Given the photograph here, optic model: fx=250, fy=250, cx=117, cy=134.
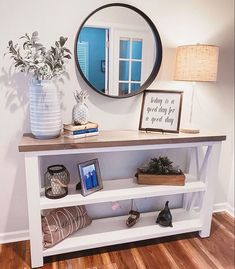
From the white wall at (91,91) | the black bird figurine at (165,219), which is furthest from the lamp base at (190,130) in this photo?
the black bird figurine at (165,219)

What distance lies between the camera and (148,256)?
5.55ft

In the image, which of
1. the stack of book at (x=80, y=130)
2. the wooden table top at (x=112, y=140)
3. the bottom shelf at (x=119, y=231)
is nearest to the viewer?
the wooden table top at (x=112, y=140)

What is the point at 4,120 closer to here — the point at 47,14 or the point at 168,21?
the point at 47,14

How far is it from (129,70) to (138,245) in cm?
126

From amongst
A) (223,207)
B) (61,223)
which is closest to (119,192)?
(61,223)

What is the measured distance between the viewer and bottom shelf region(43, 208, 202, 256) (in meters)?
1.63

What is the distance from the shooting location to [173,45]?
1.83m

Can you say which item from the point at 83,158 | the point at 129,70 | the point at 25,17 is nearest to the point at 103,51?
the point at 129,70

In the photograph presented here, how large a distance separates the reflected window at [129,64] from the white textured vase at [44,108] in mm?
533

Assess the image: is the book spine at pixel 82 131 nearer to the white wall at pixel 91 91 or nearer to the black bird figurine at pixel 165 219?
the white wall at pixel 91 91

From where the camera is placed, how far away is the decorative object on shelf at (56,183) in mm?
1552

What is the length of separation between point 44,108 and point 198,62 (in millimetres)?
1019

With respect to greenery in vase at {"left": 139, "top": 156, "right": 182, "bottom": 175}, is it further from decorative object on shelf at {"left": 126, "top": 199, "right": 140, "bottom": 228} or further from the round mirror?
the round mirror

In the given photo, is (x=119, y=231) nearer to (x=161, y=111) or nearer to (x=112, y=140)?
(x=112, y=140)
